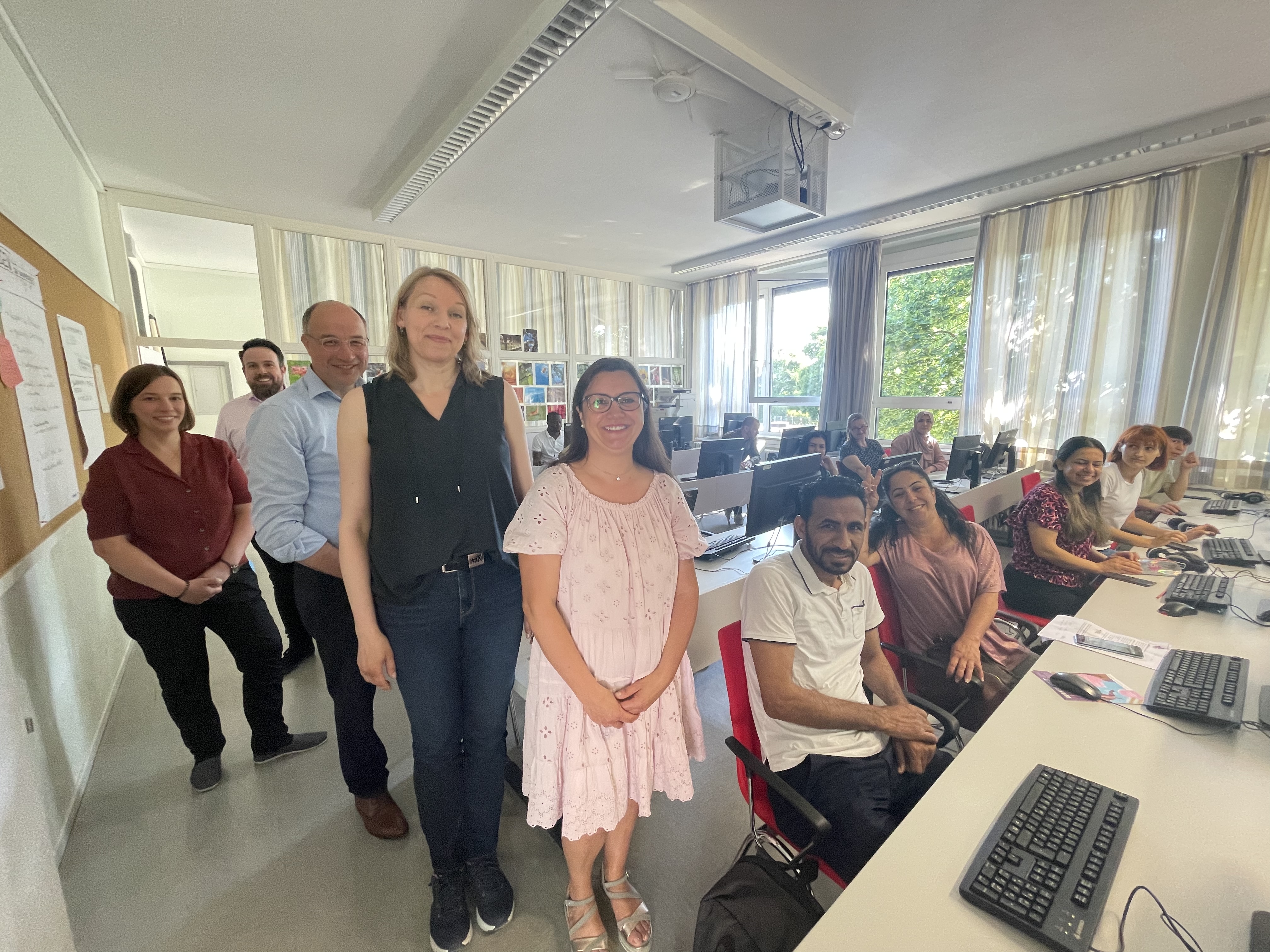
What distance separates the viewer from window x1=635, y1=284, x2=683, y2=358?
7344mm

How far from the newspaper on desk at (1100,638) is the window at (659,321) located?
6.23 m

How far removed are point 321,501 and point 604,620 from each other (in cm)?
96

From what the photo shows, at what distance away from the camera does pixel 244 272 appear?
20.2 feet

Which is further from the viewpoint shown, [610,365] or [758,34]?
[758,34]

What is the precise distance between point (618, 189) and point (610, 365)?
3.64m

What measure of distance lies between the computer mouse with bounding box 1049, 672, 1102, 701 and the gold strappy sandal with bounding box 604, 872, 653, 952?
4.16 ft

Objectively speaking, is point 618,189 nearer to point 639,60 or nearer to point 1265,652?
point 639,60

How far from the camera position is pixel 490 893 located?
4.53 feet

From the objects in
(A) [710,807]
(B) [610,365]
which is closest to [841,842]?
(A) [710,807]

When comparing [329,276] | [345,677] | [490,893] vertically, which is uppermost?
[329,276]

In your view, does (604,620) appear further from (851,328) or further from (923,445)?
(851,328)

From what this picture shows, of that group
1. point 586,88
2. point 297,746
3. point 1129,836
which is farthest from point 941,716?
point 586,88

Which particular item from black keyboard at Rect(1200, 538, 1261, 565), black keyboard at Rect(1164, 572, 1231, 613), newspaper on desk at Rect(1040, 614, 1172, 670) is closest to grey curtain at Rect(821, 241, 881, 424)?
black keyboard at Rect(1200, 538, 1261, 565)

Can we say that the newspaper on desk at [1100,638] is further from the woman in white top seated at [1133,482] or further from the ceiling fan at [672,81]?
the ceiling fan at [672,81]
